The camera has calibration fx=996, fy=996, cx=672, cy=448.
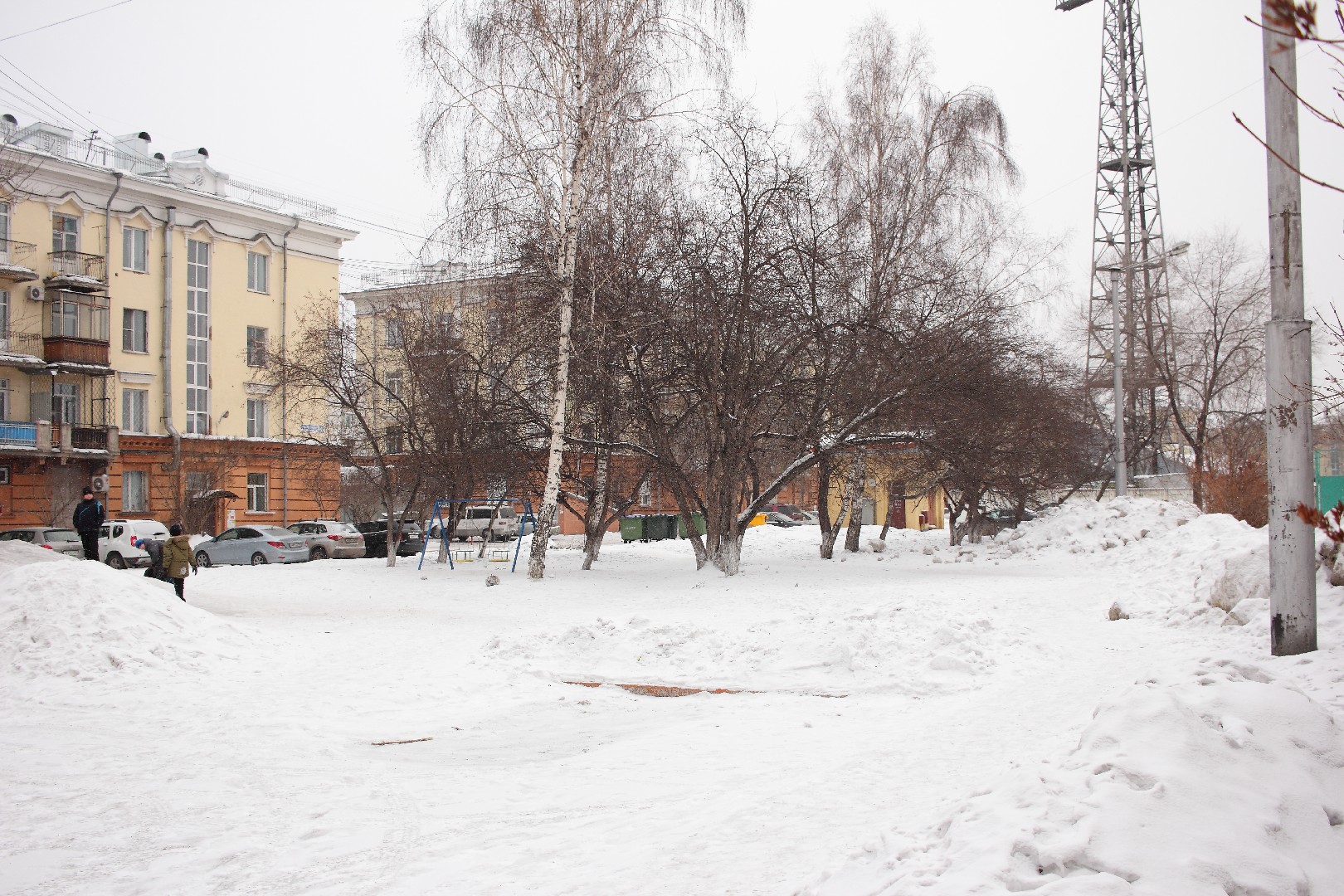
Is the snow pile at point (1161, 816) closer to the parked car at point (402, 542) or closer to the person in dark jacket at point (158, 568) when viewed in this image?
the person in dark jacket at point (158, 568)

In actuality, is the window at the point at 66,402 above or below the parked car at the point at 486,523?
above

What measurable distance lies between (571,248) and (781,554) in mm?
12956

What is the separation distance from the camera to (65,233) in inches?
1591

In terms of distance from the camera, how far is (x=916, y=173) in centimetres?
Answer: 2603

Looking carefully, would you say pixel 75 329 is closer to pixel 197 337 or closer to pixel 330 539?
pixel 197 337

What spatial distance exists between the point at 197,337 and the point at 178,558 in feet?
108

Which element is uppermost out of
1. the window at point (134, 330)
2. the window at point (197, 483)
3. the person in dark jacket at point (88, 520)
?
the window at point (134, 330)

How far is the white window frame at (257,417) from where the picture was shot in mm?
46688

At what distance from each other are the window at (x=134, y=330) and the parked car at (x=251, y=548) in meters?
15.0

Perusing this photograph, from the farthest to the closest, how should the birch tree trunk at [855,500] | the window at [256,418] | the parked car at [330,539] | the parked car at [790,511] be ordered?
the parked car at [790,511]
the window at [256,418]
the parked car at [330,539]
the birch tree trunk at [855,500]

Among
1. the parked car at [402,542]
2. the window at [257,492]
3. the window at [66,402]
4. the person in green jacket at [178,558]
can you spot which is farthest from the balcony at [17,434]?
the person in green jacket at [178,558]

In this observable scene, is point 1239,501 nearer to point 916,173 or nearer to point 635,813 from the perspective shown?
point 916,173

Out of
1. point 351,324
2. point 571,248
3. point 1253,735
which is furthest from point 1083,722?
point 351,324

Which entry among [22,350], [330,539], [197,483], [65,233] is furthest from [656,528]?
[65,233]
